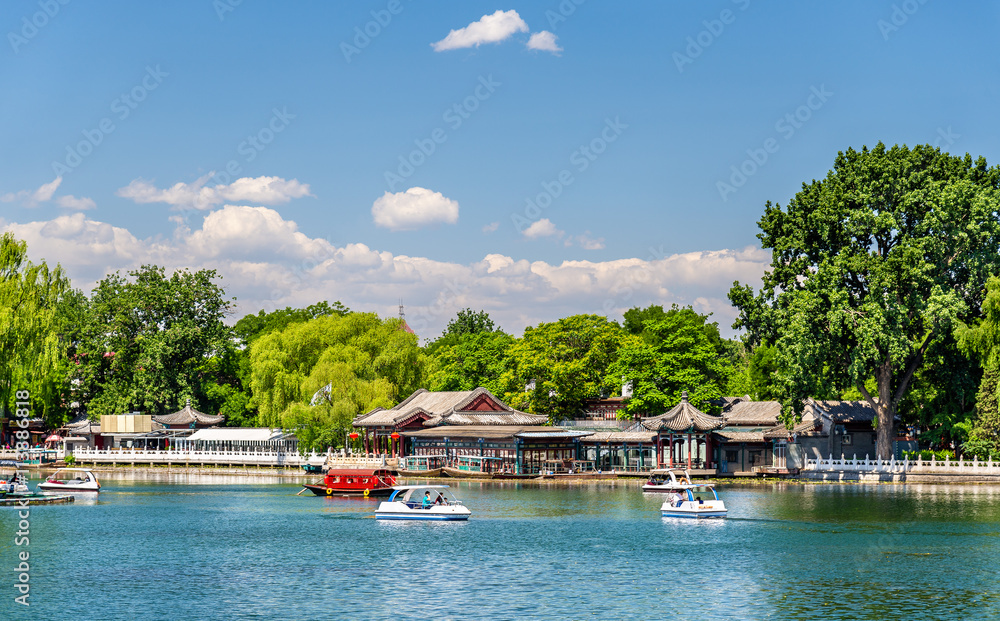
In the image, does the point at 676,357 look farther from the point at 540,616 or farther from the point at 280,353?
the point at 540,616

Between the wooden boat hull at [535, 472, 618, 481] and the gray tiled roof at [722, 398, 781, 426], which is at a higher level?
the gray tiled roof at [722, 398, 781, 426]

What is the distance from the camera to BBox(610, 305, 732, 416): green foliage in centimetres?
8581

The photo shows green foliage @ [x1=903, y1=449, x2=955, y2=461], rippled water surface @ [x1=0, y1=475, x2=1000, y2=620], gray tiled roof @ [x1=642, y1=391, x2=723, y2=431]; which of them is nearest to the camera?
rippled water surface @ [x1=0, y1=475, x2=1000, y2=620]

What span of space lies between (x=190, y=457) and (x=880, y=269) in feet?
233

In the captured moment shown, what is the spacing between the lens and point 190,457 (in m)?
108

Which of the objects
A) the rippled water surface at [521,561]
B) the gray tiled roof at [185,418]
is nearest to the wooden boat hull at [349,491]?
the rippled water surface at [521,561]

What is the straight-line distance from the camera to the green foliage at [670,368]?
85.8 meters

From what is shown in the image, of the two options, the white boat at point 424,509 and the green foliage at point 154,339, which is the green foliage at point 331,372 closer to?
the green foliage at point 154,339

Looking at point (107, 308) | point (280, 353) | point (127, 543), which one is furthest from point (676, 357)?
point (107, 308)

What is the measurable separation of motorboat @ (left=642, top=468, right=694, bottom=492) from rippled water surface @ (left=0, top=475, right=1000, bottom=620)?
3634mm

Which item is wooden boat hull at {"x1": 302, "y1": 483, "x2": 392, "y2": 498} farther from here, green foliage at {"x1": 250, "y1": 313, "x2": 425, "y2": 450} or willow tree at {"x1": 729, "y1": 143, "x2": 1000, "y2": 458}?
willow tree at {"x1": 729, "y1": 143, "x2": 1000, "y2": 458}

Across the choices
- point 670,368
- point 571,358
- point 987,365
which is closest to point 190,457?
point 571,358

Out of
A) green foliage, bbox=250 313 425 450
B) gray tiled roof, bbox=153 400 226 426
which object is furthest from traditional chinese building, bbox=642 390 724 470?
gray tiled roof, bbox=153 400 226 426

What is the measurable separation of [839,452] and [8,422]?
95.9m
